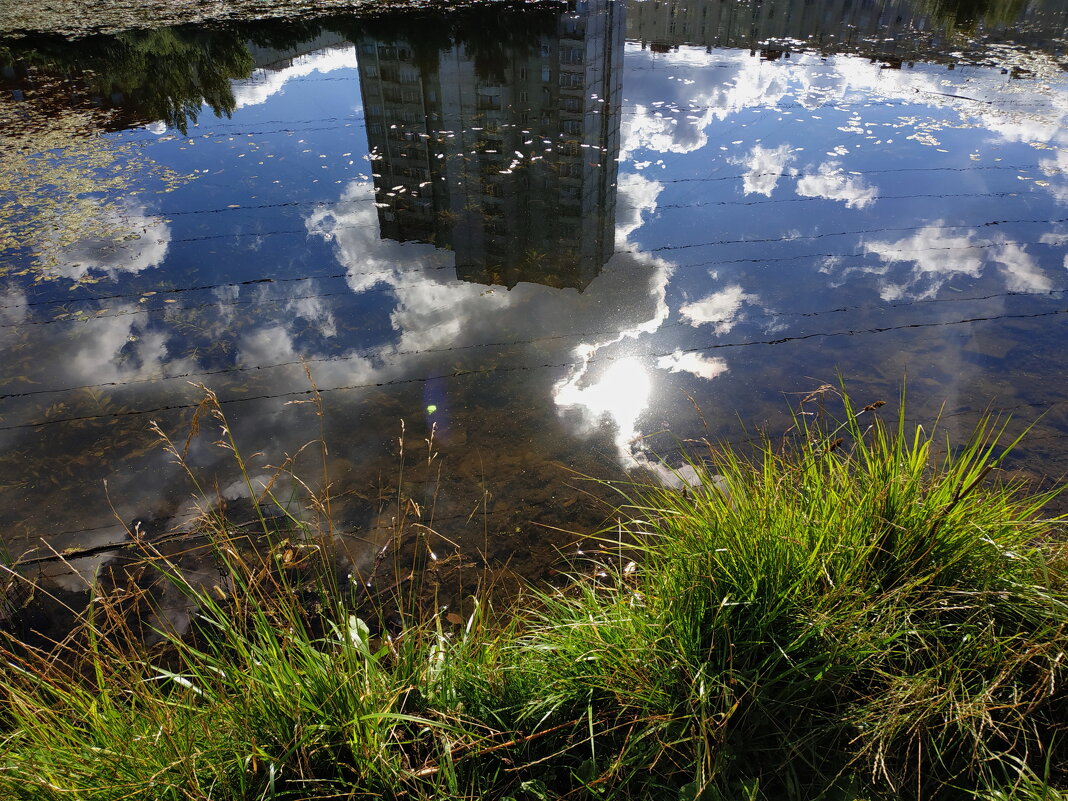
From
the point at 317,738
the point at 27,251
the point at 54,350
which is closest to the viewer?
the point at 317,738

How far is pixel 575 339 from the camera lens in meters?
5.33

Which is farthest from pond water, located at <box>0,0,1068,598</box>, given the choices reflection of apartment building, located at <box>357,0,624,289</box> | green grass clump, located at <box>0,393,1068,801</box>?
green grass clump, located at <box>0,393,1068,801</box>

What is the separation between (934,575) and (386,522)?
109 inches

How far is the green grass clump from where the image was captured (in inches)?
72.0

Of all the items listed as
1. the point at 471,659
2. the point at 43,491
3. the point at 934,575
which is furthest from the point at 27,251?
the point at 934,575

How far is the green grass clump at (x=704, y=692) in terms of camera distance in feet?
6.00

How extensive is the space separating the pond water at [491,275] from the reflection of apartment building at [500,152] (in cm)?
6

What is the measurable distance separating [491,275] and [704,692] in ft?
15.9

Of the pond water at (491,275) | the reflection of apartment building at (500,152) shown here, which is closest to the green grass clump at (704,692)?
the pond water at (491,275)

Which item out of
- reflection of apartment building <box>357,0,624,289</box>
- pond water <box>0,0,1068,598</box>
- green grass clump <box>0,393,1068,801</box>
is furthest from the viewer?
reflection of apartment building <box>357,0,624,289</box>

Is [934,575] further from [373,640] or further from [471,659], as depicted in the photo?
[373,640]

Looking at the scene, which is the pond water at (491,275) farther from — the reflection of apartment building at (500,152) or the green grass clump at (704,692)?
the green grass clump at (704,692)

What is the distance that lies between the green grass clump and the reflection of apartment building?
4.41 meters

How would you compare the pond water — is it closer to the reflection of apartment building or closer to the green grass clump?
the reflection of apartment building
